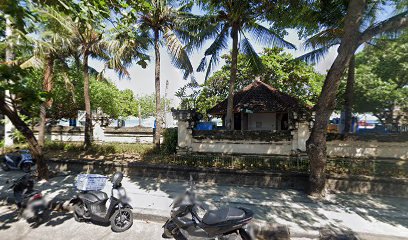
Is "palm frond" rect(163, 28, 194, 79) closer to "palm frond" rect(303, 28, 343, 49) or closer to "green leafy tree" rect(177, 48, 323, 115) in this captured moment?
"palm frond" rect(303, 28, 343, 49)

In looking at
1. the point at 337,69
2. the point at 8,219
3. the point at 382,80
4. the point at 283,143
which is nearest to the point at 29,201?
the point at 8,219

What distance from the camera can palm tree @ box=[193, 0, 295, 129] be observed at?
7.92 metres

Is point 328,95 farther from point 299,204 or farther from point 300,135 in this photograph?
point 300,135

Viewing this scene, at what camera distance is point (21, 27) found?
3176 mm

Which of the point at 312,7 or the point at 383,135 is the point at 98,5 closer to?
the point at 312,7

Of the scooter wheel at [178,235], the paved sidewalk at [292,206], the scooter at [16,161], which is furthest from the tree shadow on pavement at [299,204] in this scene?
the scooter at [16,161]

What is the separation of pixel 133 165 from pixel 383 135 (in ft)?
26.7

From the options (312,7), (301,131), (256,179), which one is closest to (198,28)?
(312,7)

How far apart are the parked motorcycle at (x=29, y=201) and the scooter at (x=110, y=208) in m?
0.66

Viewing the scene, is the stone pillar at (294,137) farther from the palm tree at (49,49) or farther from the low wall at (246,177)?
the palm tree at (49,49)

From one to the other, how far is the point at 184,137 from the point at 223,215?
5.59 m

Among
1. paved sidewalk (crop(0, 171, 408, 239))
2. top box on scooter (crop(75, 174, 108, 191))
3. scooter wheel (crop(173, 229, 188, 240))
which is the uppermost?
top box on scooter (crop(75, 174, 108, 191))

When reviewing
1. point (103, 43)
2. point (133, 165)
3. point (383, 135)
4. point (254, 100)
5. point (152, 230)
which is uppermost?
point (103, 43)

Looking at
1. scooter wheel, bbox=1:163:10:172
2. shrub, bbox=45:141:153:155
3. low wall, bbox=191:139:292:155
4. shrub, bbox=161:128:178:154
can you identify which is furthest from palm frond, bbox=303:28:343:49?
scooter wheel, bbox=1:163:10:172
